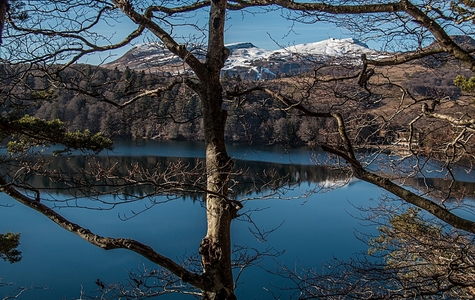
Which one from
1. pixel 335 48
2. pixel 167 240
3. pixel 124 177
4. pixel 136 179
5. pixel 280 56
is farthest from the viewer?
pixel 167 240

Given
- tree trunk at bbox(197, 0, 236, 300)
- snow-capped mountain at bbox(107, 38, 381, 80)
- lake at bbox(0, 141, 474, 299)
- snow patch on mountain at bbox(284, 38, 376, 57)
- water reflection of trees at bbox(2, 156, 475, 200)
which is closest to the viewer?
water reflection of trees at bbox(2, 156, 475, 200)

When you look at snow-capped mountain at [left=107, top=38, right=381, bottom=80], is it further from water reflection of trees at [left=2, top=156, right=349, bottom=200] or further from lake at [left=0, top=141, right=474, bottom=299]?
lake at [left=0, top=141, right=474, bottom=299]

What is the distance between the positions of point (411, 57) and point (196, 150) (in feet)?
73.6

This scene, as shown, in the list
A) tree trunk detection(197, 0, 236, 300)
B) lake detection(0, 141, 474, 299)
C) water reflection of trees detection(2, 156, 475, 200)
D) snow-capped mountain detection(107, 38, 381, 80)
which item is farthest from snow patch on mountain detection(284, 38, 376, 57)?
lake detection(0, 141, 474, 299)

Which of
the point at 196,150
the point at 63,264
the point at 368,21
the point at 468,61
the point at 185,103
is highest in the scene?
the point at 368,21

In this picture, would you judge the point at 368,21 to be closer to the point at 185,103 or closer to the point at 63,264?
the point at 185,103

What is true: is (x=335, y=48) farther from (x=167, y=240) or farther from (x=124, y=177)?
(x=167, y=240)

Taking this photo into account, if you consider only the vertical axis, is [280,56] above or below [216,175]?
above

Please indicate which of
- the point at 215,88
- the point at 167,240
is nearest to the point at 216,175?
the point at 215,88

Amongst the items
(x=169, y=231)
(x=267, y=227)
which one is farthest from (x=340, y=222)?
(x=169, y=231)

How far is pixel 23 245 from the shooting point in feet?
43.1

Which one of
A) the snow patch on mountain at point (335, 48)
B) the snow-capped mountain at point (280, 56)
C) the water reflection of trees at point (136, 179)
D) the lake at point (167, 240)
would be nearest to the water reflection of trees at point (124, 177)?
Result: the water reflection of trees at point (136, 179)

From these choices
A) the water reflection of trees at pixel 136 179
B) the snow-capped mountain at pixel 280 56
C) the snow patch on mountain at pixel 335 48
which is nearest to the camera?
the water reflection of trees at pixel 136 179

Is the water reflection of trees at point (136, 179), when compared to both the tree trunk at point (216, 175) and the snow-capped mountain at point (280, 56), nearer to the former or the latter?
the tree trunk at point (216, 175)
